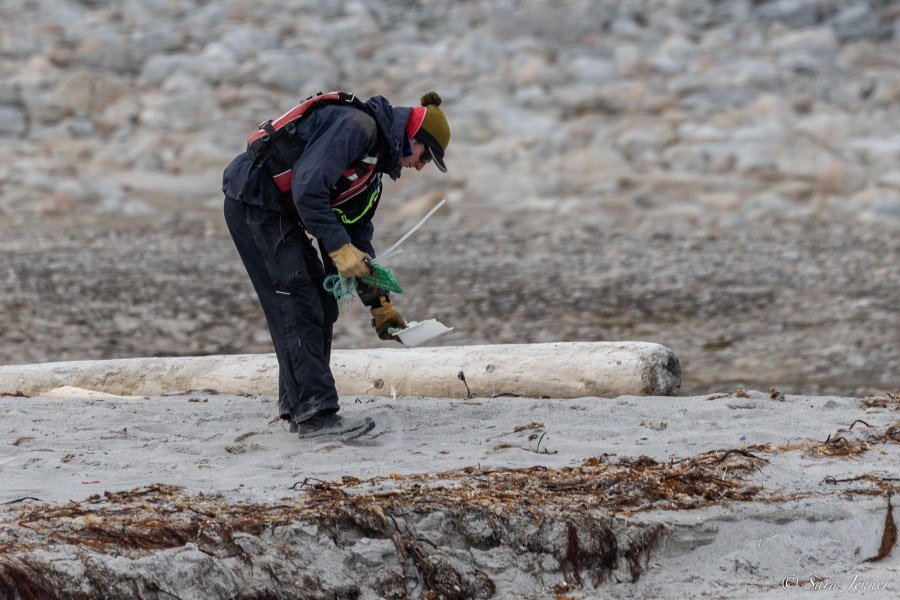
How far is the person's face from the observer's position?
5.33 meters

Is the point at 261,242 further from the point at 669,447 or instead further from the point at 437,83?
the point at 437,83

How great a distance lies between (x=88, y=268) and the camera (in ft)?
40.3

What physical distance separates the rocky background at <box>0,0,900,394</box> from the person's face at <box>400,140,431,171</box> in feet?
14.0

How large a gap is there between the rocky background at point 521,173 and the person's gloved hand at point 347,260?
4523 millimetres

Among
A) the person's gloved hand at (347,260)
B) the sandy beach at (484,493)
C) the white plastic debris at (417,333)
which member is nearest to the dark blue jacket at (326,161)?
the person's gloved hand at (347,260)

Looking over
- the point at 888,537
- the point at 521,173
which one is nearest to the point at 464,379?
the point at 888,537

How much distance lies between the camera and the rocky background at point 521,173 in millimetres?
10492

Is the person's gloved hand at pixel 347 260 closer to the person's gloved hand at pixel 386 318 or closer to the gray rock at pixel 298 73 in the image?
the person's gloved hand at pixel 386 318

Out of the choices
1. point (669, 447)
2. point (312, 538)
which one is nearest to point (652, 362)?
point (669, 447)

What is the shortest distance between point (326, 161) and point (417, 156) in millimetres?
498

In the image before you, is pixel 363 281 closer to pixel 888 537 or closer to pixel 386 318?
pixel 386 318

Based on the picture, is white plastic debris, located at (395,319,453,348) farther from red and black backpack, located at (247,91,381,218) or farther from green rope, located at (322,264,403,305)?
red and black backpack, located at (247,91,381,218)

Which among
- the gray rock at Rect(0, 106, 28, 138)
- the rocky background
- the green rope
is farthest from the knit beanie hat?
the gray rock at Rect(0, 106, 28, 138)

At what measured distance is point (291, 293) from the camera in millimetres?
5391
